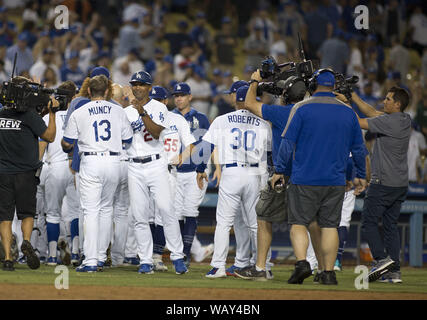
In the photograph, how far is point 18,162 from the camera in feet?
31.4

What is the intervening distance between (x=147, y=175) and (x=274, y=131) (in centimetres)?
157

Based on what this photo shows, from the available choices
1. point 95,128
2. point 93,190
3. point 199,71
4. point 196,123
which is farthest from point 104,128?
point 199,71

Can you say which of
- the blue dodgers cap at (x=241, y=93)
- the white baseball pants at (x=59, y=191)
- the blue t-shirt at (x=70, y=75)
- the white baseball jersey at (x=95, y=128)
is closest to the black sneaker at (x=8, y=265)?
the white baseball pants at (x=59, y=191)

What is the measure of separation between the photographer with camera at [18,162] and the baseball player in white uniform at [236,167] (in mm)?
2022

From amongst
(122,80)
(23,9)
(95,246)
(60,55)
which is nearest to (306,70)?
(95,246)

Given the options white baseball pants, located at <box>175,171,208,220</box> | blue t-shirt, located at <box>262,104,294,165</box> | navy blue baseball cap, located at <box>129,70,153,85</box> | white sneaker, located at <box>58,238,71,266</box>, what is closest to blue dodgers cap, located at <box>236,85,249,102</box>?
blue t-shirt, located at <box>262,104,294,165</box>

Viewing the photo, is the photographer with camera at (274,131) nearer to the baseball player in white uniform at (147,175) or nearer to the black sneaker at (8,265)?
the baseball player in white uniform at (147,175)

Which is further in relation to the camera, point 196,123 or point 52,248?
point 196,123

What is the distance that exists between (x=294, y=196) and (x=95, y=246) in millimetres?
2498

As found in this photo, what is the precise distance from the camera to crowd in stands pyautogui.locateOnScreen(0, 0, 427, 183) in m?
16.7

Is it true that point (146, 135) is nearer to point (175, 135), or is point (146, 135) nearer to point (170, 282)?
point (175, 135)

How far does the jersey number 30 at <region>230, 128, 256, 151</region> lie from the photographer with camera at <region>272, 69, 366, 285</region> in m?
1.08

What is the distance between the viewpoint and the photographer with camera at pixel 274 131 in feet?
29.5

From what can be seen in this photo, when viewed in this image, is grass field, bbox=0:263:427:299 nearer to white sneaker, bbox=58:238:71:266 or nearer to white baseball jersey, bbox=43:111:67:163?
white sneaker, bbox=58:238:71:266
